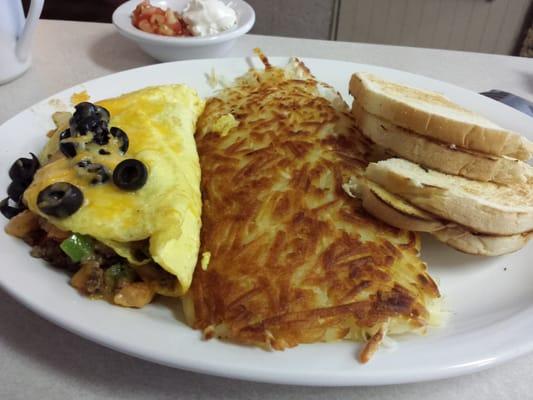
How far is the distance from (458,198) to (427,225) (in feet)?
0.39

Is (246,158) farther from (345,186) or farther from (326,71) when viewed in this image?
(326,71)

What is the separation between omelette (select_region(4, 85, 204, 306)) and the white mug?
1.14 meters

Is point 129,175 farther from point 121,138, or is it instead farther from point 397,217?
point 397,217

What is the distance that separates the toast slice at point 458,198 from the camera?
141cm

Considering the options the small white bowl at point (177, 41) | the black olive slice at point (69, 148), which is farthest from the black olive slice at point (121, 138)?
the small white bowl at point (177, 41)

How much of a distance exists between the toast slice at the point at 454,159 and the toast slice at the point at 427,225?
0.23 meters

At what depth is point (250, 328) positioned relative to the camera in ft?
3.73

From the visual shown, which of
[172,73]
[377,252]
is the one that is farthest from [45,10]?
[377,252]

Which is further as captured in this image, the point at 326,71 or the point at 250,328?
the point at 326,71

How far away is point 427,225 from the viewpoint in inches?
55.7

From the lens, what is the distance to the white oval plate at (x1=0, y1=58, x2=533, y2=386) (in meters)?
1.04

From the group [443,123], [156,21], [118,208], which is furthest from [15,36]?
[443,123]

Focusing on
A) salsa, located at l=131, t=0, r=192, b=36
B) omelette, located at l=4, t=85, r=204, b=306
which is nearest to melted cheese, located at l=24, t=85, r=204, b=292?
omelette, located at l=4, t=85, r=204, b=306

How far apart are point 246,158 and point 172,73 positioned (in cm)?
86
